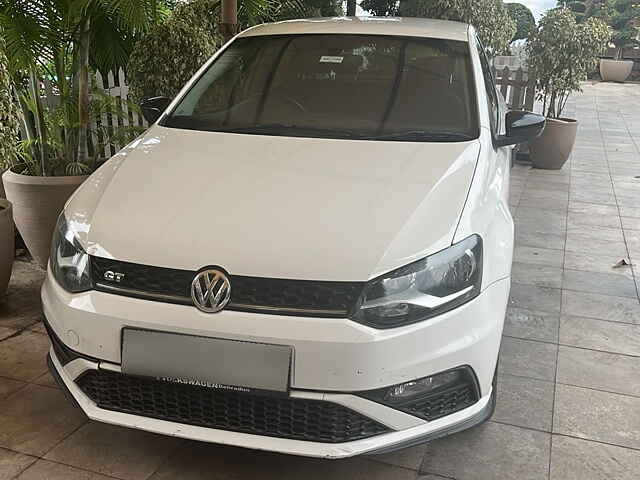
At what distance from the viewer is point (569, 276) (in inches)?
159

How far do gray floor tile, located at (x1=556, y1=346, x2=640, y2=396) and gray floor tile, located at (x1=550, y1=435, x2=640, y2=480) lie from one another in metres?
0.45

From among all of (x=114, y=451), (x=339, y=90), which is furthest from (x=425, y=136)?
(x=114, y=451)

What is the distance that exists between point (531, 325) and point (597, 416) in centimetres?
82

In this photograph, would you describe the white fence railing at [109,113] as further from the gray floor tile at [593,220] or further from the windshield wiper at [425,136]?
the gray floor tile at [593,220]

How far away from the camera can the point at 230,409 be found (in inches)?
77.3

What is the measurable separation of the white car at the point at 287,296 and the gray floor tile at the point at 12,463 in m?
0.34

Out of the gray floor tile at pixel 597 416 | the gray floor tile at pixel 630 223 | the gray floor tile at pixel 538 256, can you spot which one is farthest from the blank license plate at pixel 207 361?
the gray floor tile at pixel 630 223

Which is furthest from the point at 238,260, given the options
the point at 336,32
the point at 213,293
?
the point at 336,32

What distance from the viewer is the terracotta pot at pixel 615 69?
62.5 feet

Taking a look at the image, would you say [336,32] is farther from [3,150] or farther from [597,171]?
[597,171]

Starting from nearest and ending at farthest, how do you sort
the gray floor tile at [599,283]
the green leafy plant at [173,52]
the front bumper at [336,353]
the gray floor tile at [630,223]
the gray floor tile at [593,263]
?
the front bumper at [336,353], the gray floor tile at [599,283], the gray floor tile at [593,263], the green leafy plant at [173,52], the gray floor tile at [630,223]

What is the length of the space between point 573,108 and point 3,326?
37.8 feet

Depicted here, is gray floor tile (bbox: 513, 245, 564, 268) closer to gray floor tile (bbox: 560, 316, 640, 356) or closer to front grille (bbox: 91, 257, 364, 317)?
gray floor tile (bbox: 560, 316, 640, 356)

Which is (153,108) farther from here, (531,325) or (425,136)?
(531,325)
